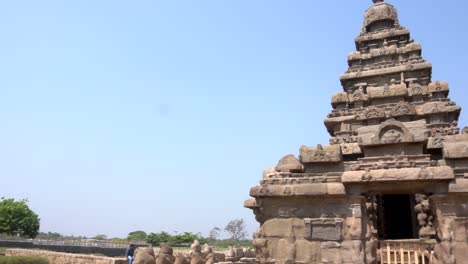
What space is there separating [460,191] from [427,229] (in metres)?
4.76

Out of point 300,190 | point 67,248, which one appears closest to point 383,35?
point 300,190

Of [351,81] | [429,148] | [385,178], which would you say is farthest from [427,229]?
[351,81]

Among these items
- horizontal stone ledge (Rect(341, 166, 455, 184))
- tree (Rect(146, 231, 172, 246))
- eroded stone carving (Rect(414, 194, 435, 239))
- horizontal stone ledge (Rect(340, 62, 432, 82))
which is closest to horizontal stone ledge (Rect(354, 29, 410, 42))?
horizontal stone ledge (Rect(340, 62, 432, 82))

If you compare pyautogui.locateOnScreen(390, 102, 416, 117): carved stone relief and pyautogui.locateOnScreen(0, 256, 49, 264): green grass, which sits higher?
pyautogui.locateOnScreen(390, 102, 416, 117): carved stone relief

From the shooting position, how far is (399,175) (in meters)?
7.34

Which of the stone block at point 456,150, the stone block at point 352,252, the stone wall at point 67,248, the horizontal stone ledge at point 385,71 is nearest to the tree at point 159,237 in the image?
the stone wall at point 67,248

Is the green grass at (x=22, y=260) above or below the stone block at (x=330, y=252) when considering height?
below

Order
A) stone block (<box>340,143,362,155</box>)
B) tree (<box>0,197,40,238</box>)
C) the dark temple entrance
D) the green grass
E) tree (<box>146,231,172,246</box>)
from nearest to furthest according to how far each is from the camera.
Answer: stone block (<box>340,143,362,155</box>) < the dark temple entrance < the green grass < tree (<box>0,197,40,238</box>) < tree (<box>146,231,172,246</box>)

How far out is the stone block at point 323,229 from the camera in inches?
303

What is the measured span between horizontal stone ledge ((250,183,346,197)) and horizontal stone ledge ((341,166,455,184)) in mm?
232

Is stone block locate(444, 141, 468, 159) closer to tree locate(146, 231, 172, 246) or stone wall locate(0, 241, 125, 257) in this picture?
stone wall locate(0, 241, 125, 257)

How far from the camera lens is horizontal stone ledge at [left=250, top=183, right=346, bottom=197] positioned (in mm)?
7766

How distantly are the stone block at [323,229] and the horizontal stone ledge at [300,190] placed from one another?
0.53 metres

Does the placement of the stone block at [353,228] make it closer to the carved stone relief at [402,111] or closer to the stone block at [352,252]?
the stone block at [352,252]
